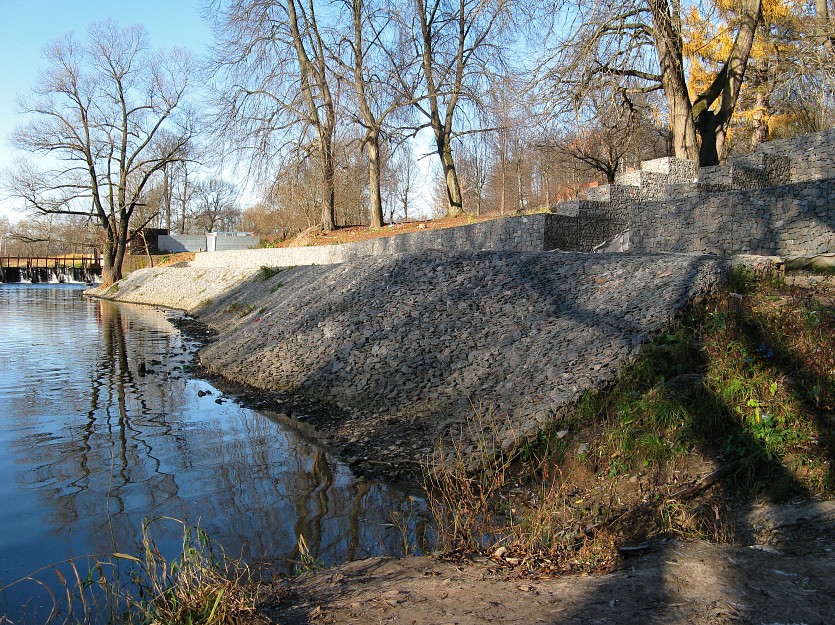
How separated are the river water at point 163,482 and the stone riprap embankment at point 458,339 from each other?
3.12 ft

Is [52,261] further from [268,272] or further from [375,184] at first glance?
[268,272]

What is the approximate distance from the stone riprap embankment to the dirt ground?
2568mm

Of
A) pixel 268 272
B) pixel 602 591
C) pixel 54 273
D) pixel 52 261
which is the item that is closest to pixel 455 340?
pixel 602 591

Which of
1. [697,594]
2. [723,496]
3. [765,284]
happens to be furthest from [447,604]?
[765,284]

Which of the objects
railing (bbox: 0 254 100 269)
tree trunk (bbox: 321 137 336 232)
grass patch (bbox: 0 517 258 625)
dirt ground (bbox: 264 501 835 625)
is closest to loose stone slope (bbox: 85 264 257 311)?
tree trunk (bbox: 321 137 336 232)

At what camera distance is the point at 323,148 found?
26.4 m

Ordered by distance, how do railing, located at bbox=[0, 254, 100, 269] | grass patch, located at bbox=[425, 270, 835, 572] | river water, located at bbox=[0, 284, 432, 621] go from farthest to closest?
railing, located at bbox=[0, 254, 100, 269] < river water, located at bbox=[0, 284, 432, 621] < grass patch, located at bbox=[425, 270, 835, 572]

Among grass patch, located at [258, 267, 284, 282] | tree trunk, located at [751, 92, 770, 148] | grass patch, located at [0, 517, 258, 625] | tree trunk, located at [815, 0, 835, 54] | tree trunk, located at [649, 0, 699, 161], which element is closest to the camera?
grass patch, located at [0, 517, 258, 625]

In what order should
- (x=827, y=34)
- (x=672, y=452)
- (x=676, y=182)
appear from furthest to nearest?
(x=676, y=182), (x=827, y=34), (x=672, y=452)

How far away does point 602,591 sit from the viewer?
11.7ft

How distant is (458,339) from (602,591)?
235 inches

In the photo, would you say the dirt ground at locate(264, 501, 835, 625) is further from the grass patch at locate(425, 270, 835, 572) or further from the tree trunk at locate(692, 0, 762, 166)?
the tree trunk at locate(692, 0, 762, 166)

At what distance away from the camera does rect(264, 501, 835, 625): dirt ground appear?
3273 millimetres

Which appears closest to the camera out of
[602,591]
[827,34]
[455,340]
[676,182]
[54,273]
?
[602,591]
